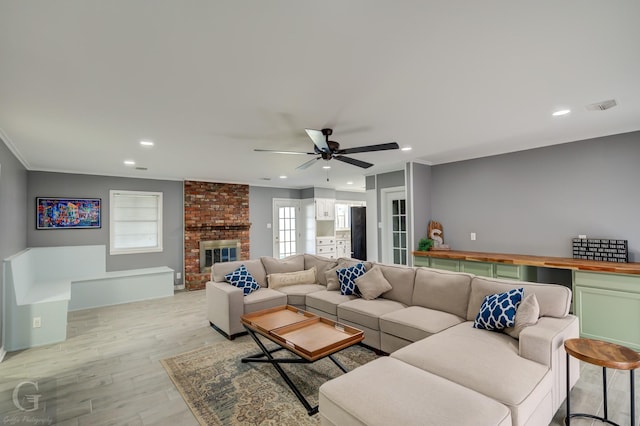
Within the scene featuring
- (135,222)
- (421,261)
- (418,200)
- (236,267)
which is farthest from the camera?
(135,222)

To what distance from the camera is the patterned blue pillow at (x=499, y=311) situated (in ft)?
8.00

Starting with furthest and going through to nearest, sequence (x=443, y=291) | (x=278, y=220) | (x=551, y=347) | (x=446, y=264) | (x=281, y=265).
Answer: (x=278, y=220)
(x=446, y=264)
(x=281, y=265)
(x=443, y=291)
(x=551, y=347)

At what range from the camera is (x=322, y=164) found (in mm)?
5281

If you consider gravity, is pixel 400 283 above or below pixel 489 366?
above

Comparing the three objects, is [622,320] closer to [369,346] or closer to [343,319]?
[369,346]

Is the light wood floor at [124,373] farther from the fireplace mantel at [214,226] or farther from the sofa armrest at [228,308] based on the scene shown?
the fireplace mantel at [214,226]

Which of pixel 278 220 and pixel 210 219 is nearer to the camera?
pixel 210 219

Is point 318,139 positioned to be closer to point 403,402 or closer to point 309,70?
point 309,70

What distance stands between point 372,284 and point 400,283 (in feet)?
1.10

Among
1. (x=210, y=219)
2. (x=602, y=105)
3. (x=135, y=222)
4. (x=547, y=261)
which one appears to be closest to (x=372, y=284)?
(x=547, y=261)

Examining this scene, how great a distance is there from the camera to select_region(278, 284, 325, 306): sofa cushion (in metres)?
4.12

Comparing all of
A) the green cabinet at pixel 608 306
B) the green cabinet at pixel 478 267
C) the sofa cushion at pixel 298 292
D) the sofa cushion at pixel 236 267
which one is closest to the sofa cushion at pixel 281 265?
the sofa cushion at pixel 236 267

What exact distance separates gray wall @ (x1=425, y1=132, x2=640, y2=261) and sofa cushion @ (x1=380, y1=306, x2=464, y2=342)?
2.41 meters

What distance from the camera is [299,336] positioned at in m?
2.69
